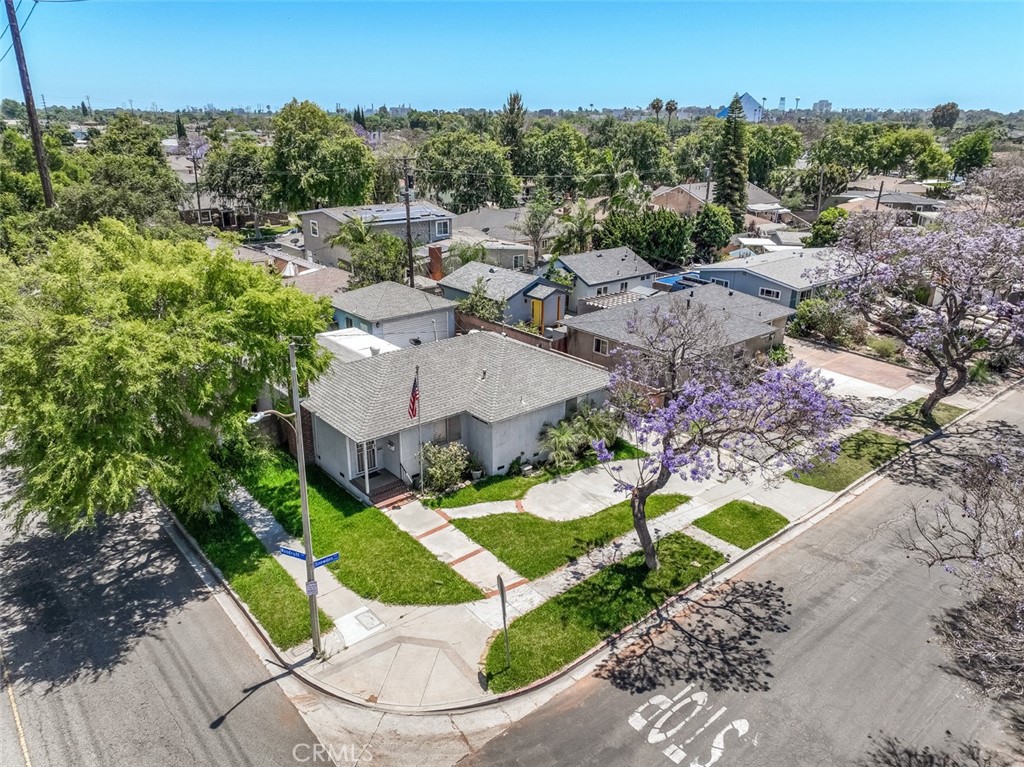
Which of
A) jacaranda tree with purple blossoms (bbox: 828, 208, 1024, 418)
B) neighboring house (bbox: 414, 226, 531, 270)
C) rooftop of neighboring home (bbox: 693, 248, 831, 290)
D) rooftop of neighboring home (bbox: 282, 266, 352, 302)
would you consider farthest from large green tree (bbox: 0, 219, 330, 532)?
rooftop of neighboring home (bbox: 693, 248, 831, 290)

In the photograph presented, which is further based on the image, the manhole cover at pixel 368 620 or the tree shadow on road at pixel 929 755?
the manhole cover at pixel 368 620

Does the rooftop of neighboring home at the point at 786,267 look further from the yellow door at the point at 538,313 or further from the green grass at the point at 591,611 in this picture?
the green grass at the point at 591,611

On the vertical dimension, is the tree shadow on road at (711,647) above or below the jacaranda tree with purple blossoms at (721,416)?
below

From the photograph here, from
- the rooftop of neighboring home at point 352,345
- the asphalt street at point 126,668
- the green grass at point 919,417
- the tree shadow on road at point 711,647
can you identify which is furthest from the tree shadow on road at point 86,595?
the green grass at point 919,417

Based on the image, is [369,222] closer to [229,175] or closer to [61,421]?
[229,175]

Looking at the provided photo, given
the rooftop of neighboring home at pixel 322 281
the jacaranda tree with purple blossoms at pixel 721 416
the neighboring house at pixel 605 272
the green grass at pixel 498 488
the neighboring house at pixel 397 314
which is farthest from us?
the neighboring house at pixel 605 272

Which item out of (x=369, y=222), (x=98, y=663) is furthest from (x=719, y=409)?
(x=369, y=222)

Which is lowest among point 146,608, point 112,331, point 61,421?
point 146,608
